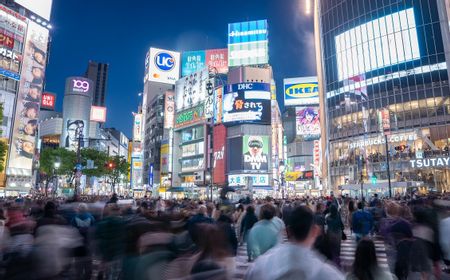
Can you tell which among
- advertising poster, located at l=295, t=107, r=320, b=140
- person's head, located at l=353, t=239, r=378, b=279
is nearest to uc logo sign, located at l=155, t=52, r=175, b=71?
advertising poster, located at l=295, t=107, r=320, b=140

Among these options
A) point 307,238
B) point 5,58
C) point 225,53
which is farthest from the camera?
point 225,53

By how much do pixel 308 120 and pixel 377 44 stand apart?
3390 centimetres

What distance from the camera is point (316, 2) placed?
6656cm

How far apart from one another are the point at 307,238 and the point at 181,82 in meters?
79.5

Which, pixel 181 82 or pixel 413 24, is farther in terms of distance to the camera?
pixel 181 82

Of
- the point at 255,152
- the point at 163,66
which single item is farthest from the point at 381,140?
the point at 163,66

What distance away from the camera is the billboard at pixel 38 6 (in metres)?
67.7

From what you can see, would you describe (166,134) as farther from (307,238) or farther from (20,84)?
(307,238)

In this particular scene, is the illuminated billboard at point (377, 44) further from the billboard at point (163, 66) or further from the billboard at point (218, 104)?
the billboard at point (163, 66)

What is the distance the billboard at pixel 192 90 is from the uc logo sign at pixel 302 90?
24.6m

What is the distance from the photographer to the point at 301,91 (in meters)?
87.9

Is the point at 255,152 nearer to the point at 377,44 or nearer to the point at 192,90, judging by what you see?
the point at 192,90

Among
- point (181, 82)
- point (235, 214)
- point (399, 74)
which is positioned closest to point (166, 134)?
point (181, 82)

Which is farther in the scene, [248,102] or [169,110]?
[169,110]
